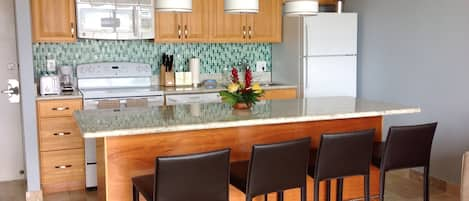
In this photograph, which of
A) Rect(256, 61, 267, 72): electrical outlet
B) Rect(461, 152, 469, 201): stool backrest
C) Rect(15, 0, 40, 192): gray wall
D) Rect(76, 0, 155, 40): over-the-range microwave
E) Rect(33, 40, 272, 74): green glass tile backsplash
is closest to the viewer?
Rect(461, 152, 469, 201): stool backrest

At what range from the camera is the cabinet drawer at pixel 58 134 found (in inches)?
177

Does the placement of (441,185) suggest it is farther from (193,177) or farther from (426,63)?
(193,177)

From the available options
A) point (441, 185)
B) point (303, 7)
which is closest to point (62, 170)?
point (303, 7)

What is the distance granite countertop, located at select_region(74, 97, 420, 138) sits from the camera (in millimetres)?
2826

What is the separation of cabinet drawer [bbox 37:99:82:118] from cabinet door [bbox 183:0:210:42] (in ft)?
4.69

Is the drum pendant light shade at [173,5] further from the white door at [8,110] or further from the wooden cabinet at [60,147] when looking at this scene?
the white door at [8,110]

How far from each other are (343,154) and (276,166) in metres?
0.52

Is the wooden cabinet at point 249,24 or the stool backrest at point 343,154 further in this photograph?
the wooden cabinet at point 249,24

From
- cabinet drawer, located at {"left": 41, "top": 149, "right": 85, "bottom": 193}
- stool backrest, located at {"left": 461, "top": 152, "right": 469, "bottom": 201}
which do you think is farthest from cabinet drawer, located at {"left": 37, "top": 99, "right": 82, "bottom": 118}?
stool backrest, located at {"left": 461, "top": 152, "right": 469, "bottom": 201}

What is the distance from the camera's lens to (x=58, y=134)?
4555 millimetres

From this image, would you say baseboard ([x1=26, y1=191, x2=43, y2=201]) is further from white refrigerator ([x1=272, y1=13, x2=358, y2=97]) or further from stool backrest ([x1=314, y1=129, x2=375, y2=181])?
white refrigerator ([x1=272, y1=13, x2=358, y2=97])

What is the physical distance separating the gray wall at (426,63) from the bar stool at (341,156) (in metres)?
1.73

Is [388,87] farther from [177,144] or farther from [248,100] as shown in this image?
[177,144]

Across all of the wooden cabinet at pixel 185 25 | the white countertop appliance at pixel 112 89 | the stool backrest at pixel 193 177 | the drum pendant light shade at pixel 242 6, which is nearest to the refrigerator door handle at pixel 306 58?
the wooden cabinet at pixel 185 25
